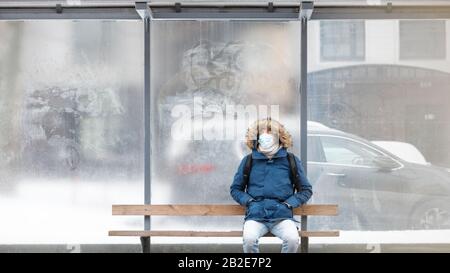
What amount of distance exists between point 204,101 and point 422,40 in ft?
7.61

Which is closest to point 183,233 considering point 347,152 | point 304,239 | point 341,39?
point 304,239

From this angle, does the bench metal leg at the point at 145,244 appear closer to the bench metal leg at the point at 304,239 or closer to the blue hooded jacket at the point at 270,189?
the blue hooded jacket at the point at 270,189

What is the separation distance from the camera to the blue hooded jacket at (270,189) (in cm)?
647

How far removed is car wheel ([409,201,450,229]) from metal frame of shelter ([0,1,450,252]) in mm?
1300

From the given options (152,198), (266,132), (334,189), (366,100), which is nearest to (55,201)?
(152,198)

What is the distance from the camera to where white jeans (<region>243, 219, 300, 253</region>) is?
6.38 m

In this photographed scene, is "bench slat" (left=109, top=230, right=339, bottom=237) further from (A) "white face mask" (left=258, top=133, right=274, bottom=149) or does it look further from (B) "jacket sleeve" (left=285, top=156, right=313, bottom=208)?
(A) "white face mask" (left=258, top=133, right=274, bottom=149)

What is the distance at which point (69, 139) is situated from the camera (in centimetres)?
750

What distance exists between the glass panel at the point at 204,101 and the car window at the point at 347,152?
0.81 m

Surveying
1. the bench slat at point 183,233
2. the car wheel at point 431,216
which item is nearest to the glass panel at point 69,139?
the bench slat at point 183,233

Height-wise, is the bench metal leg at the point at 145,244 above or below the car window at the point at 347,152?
below

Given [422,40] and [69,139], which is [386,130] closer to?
[422,40]

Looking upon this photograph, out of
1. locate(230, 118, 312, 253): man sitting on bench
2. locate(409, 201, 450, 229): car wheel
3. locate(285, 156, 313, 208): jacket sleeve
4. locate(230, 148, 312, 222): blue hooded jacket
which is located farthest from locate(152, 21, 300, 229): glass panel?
locate(409, 201, 450, 229): car wheel

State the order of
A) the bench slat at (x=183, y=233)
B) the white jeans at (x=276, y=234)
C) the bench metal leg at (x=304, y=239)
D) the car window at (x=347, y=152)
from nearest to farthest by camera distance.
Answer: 1. the white jeans at (x=276, y=234)
2. the bench slat at (x=183, y=233)
3. the bench metal leg at (x=304, y=239)
4. the car window at (x=347, y=152)
